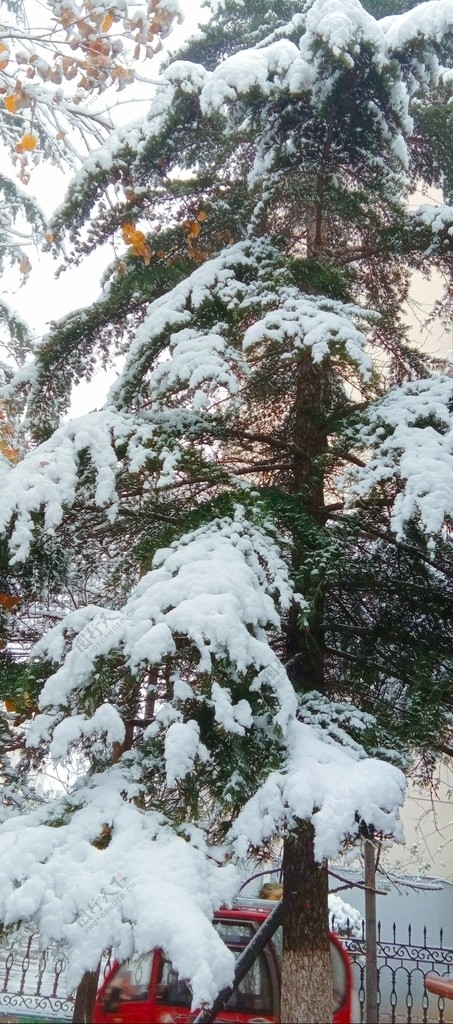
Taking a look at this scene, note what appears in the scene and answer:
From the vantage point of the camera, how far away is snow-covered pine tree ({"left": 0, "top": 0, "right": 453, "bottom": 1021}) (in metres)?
3.04

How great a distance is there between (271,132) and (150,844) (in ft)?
13.1

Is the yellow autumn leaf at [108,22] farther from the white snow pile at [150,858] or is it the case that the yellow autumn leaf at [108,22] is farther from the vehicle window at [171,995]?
the vehicle window at [171,995]

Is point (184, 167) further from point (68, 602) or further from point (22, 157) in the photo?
point (68, 602)

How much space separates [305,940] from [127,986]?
1373 mm

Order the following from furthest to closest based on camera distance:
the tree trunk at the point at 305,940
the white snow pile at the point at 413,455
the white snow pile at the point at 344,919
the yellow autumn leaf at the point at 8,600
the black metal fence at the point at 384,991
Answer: the white snow pile at the point at 344,919 < the black metal fence at the point at 384,991 < the yellow autumn leaf at the point at 8,600 < the tree trunk at the point at 305,940 < the white snow pile at the point at 413,455

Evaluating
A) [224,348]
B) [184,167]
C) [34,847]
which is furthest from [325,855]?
[184,167]

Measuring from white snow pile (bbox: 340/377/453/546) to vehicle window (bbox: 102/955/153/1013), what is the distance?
2.43 meters

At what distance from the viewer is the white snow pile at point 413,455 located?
3.32 m

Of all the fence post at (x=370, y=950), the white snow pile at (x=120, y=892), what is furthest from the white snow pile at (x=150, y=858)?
the fence post at (x=370, y=950)

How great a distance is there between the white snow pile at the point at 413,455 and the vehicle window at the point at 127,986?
243cm

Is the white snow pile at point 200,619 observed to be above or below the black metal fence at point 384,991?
above

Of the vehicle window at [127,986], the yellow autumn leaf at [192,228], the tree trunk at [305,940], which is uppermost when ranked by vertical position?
the yellow autumn leaf at [192,228]

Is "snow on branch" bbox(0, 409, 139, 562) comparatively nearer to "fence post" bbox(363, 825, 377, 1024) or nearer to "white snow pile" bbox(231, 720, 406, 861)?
"white snow pile" bbox(231, 720, 406, 861)

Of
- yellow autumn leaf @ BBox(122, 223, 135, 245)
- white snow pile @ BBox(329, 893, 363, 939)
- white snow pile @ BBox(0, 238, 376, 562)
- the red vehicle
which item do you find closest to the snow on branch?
white snow pile @ BBox(0, 238, 376, 562)
